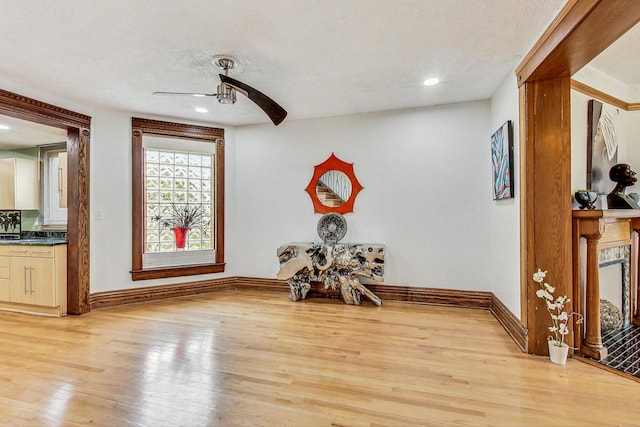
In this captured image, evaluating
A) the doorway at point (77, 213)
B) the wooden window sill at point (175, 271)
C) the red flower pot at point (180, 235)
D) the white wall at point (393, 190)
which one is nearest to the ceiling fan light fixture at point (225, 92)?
the white wall at point (393, 190)

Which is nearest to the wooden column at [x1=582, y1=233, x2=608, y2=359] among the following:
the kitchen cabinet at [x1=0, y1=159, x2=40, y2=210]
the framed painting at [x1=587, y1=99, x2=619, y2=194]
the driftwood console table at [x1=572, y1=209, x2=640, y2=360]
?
the driftwood console table at [x1=572, y1=209, x2=640, y2=360]

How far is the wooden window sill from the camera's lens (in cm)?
408

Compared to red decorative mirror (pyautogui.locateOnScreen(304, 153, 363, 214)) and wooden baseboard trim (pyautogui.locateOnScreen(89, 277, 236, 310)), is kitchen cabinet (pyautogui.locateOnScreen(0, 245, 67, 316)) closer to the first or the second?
wooden baseboard trim (pyautogui.locateOnScreen(89, 277, 236, 310))

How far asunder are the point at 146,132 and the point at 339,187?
2723mm

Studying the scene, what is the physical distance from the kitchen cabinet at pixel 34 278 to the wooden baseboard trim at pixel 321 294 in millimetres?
370

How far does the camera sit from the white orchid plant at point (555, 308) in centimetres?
229

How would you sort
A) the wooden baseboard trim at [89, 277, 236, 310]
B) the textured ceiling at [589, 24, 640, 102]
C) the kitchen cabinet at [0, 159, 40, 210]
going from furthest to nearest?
the kitchen cabinet at [0, 159, 40, 210]
the wooden baseboard trim at [89, 277, 236, 310]
the textured ceiling at [589, 24, 640, 102]

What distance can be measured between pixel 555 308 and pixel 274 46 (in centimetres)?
298

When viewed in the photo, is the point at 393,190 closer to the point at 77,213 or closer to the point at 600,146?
the point at 600,146

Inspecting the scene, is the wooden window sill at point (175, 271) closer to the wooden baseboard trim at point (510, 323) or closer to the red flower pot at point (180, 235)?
the red flower pot at point (180, 235)

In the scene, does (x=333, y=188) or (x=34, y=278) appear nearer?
(x=34, y=278)

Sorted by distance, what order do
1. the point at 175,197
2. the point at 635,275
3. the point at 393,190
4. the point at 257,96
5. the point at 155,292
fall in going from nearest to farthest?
the point at 257,96, the point at 635,275, the point at 393,190, the point at 155,292, the point at 175,197

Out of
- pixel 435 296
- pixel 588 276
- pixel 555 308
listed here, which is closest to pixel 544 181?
pixel 588 276

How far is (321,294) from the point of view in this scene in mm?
4344
